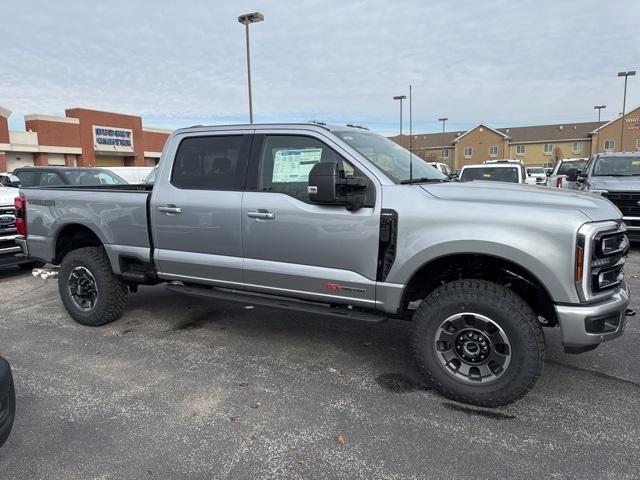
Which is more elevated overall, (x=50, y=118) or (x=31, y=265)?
(x=50, y=118)

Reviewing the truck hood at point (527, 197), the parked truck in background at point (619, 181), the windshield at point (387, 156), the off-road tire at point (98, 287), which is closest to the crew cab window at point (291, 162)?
the windshield at point (387, 156)

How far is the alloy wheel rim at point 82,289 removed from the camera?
206 inches

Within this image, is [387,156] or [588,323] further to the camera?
[387,156]

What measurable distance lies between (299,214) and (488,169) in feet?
29.5

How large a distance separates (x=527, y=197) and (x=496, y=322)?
88cm

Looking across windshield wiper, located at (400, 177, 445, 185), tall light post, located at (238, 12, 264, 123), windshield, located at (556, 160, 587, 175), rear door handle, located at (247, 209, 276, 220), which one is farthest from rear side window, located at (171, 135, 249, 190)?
windshield, located at (556, 160, 587, 175)

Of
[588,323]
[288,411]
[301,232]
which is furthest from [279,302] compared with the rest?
[588,323]

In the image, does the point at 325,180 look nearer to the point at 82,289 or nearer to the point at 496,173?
the point at 82,289

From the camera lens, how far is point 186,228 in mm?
4480

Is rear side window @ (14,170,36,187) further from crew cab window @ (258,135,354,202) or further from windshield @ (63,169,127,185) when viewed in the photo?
crew cab window @ (258,135,354,202)

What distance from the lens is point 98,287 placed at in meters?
5.10

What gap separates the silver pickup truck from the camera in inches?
123

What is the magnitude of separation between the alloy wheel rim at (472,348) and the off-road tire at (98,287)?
11.3 ft

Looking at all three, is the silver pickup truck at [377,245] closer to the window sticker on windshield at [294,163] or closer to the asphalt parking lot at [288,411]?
the window sticker on windshield at [294,163]
